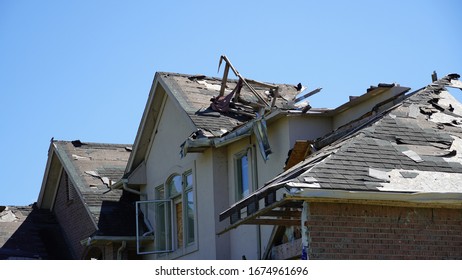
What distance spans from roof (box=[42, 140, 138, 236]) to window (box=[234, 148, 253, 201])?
4.76 meters

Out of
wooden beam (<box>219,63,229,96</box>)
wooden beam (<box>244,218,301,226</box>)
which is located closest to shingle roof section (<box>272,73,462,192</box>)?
wooden beam (<box>244,218,301,226</box>)

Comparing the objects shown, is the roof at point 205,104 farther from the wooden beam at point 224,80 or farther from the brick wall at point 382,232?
the brick wall at point 382,232

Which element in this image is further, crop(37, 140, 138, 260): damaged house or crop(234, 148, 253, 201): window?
crop(37, 140, 138, 260): damaged house

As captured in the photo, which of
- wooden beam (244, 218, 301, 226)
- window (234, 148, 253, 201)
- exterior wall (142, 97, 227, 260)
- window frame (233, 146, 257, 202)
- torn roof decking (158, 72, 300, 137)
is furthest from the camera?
torn roof decking (158, 72, 300, 137)

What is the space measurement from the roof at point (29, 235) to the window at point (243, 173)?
7893 millimetres

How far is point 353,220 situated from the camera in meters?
12.8

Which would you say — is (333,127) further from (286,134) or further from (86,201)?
(86,201)

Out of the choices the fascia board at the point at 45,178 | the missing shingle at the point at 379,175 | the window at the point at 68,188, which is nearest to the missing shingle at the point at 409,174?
the missing shingle at the point at 379,175

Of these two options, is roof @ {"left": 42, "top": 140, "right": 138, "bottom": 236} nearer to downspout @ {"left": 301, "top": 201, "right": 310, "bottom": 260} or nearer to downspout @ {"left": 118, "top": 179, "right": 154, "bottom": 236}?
downspout @ {"left": 118, "top": 179, "right": 154, "bottom": 236}

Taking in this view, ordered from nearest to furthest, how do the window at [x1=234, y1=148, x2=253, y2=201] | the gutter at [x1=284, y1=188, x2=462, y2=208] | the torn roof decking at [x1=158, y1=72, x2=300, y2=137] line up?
the gutter at [x1=284, y1=188, x2=462, y2=208] < the window at [x1=234, y1=148, x2=253, y2=201] < the torn roof decking at [x1=158, y1=72, x2=300, y2=137]

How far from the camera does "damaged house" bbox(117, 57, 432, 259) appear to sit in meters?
16.8

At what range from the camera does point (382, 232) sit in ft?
42.3
